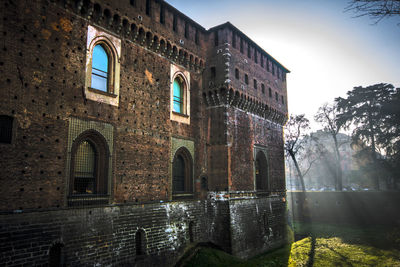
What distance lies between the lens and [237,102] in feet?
53.7

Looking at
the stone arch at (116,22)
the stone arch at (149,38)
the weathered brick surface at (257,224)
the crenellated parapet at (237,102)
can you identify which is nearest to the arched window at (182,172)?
the weathered brick surface at (257,224)

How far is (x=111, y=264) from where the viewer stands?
9.73m

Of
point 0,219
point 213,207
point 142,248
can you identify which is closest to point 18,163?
point 0,219

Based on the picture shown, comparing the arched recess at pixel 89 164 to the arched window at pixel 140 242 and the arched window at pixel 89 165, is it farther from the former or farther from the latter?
the arched window at pixel 140 242

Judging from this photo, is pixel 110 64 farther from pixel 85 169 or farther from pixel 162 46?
pixel 85 169

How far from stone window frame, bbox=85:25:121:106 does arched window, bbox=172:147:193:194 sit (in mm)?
4316

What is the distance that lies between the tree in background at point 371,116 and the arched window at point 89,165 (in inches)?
1059

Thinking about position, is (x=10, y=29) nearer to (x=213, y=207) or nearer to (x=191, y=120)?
(x=191, y=120)

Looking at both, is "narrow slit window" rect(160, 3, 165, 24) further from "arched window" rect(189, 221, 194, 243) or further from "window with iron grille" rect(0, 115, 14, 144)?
"arched window" rect(189, 221, 194, 243)

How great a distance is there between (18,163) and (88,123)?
253 cm

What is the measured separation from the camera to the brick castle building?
8.21 m

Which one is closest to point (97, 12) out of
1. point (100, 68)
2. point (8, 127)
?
point (100, 68)

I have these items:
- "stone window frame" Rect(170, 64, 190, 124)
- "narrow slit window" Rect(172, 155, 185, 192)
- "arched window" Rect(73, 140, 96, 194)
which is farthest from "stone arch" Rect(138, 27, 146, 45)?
"narrow slit window" Rect(172, 155, 185, 192)

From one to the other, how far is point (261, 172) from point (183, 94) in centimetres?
795
